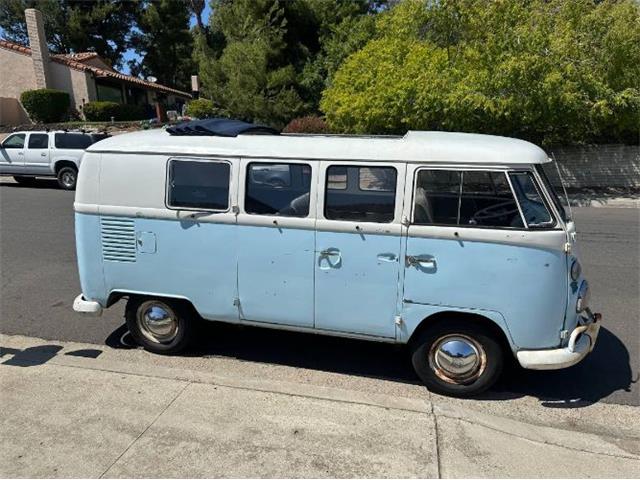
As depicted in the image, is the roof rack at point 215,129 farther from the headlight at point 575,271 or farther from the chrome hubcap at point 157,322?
the headlight at point 575,271

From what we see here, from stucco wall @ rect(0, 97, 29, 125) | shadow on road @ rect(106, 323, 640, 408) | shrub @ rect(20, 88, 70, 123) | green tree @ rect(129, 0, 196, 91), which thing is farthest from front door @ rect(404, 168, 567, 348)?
green tree @ rect(129, 0, 196, 91)

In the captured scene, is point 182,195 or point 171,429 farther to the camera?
point 182,195

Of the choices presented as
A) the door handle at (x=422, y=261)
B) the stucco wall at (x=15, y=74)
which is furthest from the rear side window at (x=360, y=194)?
the stucco wall at (x=15, y=74)

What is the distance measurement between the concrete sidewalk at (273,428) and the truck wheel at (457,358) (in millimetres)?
132

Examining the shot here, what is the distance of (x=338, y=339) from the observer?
17.0 ft

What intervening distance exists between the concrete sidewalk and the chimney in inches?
1136

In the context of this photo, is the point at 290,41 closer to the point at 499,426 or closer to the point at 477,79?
the point at 477,79

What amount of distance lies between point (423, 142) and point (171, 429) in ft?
9.03

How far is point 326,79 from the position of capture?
2058 centimetres

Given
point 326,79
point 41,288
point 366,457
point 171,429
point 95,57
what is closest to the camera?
point 366,457

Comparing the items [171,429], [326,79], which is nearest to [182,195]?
[171,429]

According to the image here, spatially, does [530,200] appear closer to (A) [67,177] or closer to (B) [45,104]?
(A) [67,177]

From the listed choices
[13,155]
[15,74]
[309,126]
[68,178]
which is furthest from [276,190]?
[15,74]

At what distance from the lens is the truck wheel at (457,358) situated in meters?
3.90
